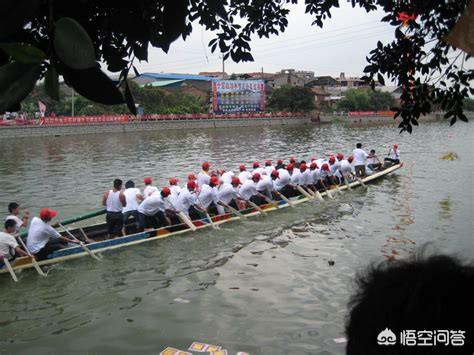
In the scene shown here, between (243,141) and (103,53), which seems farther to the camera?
(243,141)

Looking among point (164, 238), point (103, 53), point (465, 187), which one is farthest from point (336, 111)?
point (103, 53)

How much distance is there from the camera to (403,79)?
483 cm

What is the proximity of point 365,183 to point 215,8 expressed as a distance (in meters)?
16.1

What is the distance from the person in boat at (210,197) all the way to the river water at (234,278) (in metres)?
0.76

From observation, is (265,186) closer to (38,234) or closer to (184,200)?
(184,200)

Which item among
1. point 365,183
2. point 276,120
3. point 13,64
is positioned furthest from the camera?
point 276,120

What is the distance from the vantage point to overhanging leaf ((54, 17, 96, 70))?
991 millimetres

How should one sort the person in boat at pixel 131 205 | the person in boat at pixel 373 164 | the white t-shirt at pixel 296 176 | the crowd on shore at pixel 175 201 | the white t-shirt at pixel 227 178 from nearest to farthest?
1. the crowd on shore at pixel 175 201
2. the person in boat at pixel 131 205
3. the white t-shirt at pixel 227 178
4. the white t-shirt at pixel 296 176
5. the person in boat at pixel 373 164

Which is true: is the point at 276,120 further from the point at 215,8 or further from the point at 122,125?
the point at 215,8

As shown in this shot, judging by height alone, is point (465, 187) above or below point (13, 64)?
below

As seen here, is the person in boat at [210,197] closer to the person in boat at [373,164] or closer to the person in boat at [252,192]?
the person in boat at [252,192]

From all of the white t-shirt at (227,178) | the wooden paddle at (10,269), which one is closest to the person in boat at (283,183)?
the white t-shirt at (227,178)

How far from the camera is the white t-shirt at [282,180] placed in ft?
44.1

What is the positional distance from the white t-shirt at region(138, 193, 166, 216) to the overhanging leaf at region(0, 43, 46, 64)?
8.89 metres
